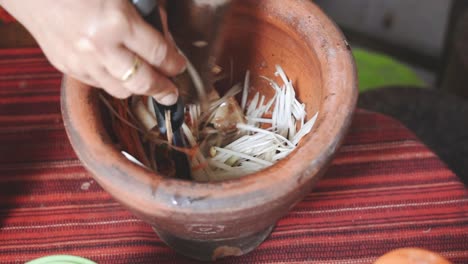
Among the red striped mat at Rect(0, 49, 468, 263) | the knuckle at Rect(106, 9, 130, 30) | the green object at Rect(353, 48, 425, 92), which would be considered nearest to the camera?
the knuckle at Rect(106, 9, 130, 30)

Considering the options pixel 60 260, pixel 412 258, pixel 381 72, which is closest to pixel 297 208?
pixel 412 258

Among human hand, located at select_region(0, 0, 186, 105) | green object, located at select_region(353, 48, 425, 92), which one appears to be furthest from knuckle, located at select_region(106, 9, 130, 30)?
green object, located at select_region(353, 48, 425, 92)

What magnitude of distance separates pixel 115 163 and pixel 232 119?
304mm

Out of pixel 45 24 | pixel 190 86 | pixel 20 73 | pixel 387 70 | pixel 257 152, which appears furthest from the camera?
pixel 387 70

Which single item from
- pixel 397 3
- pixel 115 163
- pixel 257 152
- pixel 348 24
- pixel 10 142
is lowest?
pixel 348 24

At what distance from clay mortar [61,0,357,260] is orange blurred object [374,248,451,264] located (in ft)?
0.45

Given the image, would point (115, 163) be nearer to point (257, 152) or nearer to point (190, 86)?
point (190, 86)

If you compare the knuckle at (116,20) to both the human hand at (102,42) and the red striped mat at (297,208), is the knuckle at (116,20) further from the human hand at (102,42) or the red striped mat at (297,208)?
the red striped mat at (297,208)

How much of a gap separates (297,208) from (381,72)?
100cm

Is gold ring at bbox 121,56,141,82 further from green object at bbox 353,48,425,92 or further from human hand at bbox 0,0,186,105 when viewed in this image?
green object at bbox 353,48,425,92

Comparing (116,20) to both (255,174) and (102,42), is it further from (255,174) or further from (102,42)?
(255,174)

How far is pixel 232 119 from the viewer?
95cm

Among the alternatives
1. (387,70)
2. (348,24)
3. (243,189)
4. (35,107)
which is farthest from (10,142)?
(348,24)

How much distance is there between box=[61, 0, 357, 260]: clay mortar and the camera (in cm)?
67
